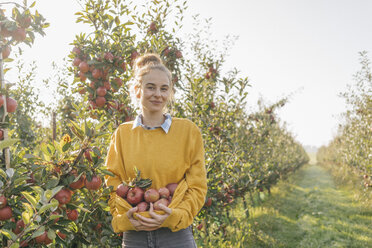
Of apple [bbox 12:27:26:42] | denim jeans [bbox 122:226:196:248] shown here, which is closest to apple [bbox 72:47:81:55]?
apple [bbox 12:27:26:42]

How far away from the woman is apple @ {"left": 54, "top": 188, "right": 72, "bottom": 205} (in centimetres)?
30

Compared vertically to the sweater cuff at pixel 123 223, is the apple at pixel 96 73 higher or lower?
higher

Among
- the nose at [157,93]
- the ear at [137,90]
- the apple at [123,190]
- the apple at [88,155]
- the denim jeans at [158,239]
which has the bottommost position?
the denim jeans at [158,239]

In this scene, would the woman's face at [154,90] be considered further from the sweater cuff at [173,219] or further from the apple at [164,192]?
the sweater cuff at [173,219]

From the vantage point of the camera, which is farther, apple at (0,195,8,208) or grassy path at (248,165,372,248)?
grassy path at (248,165,372,248)

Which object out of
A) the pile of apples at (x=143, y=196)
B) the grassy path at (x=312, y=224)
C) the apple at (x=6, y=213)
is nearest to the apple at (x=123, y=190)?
the pile of apples at (x=143, y=196)

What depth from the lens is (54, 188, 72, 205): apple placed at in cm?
143

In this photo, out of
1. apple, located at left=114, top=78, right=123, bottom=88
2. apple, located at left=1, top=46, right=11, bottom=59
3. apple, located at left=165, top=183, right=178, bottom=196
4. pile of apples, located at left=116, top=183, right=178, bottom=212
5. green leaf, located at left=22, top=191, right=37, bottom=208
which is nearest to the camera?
green leaf, located at left=22, top=191, right=37, bottom=208

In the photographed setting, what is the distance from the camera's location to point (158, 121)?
189 cm

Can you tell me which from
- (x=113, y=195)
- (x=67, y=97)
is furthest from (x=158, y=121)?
(x=67, y=97)

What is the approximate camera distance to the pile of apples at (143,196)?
5.27 feet

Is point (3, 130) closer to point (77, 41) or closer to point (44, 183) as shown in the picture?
point (44, 183)

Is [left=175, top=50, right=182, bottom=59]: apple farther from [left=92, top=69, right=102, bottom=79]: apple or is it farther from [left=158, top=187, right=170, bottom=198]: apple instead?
[left=158, top=187, right=170, bottom=198]: apple

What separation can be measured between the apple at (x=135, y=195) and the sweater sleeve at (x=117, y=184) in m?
0.04
